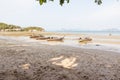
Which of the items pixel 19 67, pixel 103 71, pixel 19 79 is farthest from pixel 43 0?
pixel 103 71

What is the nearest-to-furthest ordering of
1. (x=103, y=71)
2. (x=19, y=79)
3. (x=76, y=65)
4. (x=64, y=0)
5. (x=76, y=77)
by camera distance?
(x=64, y=0) → (x=19, y=79) → (x=76, y=77) → (x=103, y=71) → (x=76, y=65)

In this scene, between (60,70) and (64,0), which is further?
(60,70)

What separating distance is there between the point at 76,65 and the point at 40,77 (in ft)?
10.7

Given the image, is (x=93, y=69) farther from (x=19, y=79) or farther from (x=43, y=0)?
(x=43, y=0)

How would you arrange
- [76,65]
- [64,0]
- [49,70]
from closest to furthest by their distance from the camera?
[64,0] → [49,70] → [76,65]

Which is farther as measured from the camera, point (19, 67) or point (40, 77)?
point (19, 67)

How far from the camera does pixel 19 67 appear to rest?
402 inches

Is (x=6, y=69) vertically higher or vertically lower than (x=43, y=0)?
lower

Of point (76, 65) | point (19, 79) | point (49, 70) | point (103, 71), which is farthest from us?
point (76, 65)

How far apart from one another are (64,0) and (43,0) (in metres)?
0.57

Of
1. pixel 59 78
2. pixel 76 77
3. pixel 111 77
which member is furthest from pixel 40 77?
pixel 111 77

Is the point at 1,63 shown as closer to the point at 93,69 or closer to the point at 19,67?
the point at 19,67

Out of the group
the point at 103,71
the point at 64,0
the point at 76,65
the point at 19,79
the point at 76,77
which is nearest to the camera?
the point at 64,0

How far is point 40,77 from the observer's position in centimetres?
873
